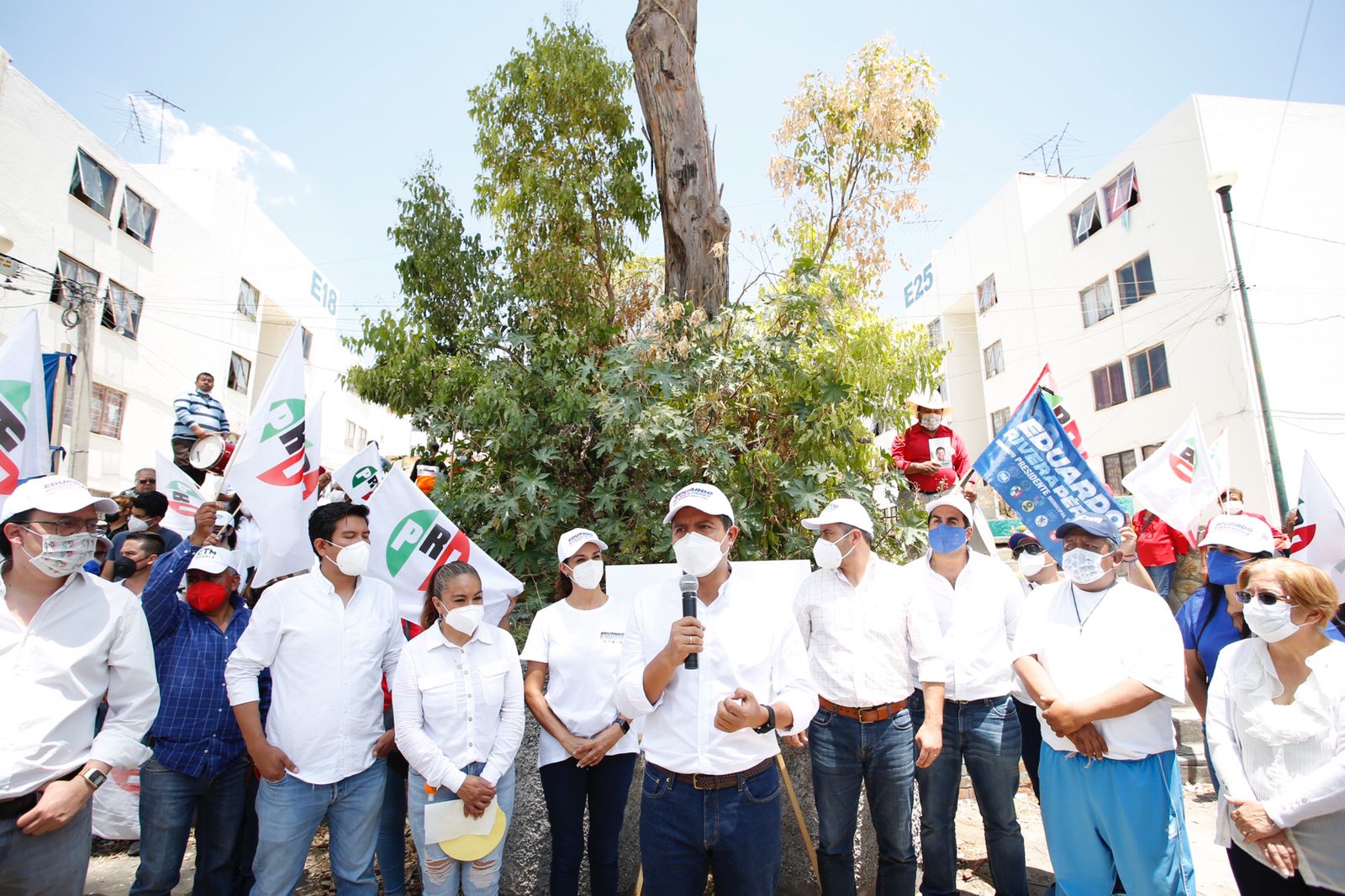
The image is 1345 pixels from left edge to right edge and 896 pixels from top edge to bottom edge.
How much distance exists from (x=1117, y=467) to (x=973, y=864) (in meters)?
19.9

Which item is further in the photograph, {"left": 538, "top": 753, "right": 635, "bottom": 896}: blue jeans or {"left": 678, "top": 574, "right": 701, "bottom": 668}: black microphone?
{"left": 538, "top": 753, "right": 635, "bottom": 896}: blue jeans

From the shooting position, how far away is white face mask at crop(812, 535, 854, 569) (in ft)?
12.6

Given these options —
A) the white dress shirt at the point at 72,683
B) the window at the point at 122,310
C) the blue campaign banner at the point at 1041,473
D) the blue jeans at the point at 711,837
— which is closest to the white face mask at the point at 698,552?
the blue jeans at the point at 711,837

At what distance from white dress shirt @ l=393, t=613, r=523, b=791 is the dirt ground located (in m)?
1.68

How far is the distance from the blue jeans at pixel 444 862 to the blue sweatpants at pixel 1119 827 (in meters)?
2.53

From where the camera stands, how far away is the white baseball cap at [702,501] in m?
2.86

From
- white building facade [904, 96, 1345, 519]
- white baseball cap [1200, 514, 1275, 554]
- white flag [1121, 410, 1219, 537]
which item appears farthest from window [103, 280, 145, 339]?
white building facade [904, 96, 1345, 519]

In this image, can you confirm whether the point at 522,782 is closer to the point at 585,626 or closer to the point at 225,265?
the point at 585,626

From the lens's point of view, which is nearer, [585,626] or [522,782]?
[585,626]

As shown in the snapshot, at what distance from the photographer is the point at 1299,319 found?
17078 millimetres

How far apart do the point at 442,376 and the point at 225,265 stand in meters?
22.0

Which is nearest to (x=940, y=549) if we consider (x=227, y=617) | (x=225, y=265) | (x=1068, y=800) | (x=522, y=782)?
(x=1068, y=800)

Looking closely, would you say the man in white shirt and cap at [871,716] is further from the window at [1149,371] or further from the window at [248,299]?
the window at [248,299]

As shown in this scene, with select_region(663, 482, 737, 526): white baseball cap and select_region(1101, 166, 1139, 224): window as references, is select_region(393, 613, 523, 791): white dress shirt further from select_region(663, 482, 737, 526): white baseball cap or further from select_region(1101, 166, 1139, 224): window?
select_region(1101, 166, 1139, 224): window
